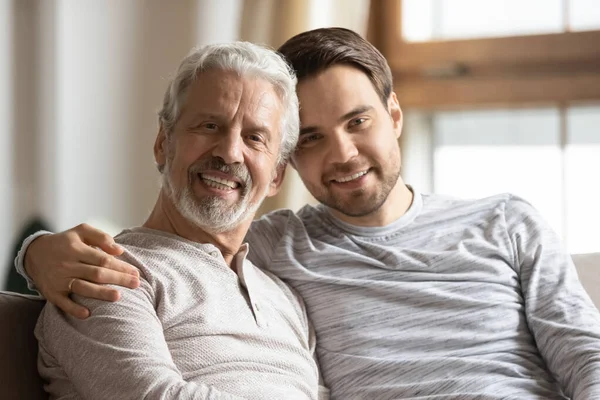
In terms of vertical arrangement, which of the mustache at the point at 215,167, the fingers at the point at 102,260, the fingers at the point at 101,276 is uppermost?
the mustache at the point at 215,167

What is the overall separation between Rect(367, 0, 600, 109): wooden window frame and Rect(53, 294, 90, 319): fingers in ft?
7.07

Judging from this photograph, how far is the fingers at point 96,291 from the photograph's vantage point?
4.66ft

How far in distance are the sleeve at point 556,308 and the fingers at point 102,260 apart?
917 mm

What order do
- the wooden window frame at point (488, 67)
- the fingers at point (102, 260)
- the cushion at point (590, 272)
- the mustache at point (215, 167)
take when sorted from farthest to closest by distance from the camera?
the wooden window frame at point (488, 67) → the cushion at point (590, 272) → the mustache at point (215, 167) → the fingers at point (102, 260)

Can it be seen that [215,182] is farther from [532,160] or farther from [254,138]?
[532,160]

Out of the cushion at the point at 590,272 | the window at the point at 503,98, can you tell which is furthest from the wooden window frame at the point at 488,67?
the cushion at the point at 590,272

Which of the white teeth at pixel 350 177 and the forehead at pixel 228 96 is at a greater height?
the forehead at pixel 228 96

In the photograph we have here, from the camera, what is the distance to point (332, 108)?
1.91m

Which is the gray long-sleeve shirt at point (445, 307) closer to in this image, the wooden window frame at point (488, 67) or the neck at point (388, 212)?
the neck at point (388, 212)

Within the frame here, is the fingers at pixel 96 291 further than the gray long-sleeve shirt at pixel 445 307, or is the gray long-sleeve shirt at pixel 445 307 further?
the gray long-sleeve shirt at pixel 445 307

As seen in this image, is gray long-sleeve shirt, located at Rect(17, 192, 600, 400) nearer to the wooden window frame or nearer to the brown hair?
the brown hair

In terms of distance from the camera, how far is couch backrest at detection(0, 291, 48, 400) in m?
1.53

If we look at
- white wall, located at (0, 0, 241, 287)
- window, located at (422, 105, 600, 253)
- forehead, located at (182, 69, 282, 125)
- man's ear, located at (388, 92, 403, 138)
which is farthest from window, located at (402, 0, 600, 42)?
forehead, located at (182, 69, 282, 125)

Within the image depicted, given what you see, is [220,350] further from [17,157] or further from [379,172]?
[17,157]
